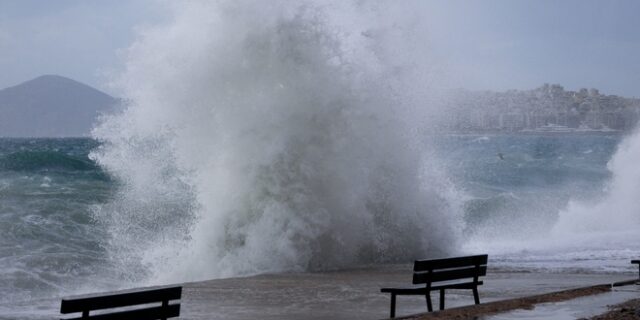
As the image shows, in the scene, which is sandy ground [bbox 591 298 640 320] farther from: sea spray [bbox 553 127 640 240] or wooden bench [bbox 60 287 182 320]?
sea spray [bbox 553 127 640 240]

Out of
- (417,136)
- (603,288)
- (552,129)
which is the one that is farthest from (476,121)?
(603,288)

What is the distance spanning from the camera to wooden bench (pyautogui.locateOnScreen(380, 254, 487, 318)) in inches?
389

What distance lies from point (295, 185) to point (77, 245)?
5.93m

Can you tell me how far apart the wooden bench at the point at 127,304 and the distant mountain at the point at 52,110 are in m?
138

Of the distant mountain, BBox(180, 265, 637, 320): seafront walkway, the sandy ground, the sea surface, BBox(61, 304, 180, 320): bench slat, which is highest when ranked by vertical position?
the distant mountain

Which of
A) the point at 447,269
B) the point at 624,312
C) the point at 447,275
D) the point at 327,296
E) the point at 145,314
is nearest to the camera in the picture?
the point at 145,314

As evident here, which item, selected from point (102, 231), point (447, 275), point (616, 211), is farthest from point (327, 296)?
point (616, 211)

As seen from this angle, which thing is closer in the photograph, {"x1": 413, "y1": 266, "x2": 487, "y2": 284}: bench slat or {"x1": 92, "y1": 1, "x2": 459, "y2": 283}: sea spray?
{"x1": 413, "y1": 266, "x2": 487, "y2": 284}: bench slat

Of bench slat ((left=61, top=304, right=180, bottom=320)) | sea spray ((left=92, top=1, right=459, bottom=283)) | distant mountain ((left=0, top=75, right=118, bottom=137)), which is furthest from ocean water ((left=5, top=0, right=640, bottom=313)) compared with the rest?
distant mountain ((left=0, top=75, right=118, bottom=137))

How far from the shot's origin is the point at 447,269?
420 inches

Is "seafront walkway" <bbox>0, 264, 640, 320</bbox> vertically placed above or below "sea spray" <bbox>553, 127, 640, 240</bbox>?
below

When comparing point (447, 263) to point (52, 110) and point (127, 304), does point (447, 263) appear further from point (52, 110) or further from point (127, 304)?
point (52, 110)

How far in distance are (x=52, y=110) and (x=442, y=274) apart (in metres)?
154

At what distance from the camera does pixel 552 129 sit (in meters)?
120
